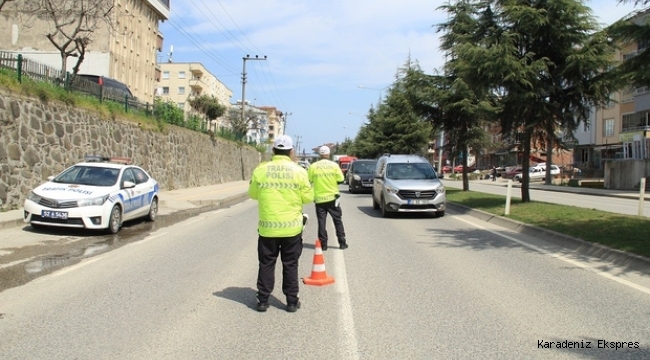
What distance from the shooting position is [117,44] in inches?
1841

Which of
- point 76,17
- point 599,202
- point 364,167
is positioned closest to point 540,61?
point 599,202

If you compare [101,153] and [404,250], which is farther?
[101,153]

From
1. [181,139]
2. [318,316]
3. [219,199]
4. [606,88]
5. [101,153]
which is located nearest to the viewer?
[318,316]

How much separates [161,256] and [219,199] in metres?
13.5

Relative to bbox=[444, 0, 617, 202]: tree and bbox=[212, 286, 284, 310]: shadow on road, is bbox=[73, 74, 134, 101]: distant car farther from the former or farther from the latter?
bbox=[212, 286, 284, 310]: shadow on road

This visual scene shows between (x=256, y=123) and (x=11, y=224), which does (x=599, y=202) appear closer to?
(x=11, y=224)

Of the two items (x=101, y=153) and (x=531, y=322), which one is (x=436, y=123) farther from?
(x=531, y=322)

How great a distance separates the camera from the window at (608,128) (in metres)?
50.9

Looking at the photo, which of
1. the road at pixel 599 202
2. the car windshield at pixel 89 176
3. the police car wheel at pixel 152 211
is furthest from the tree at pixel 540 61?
the car windshield at pixel 89 176

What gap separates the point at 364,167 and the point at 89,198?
783 inches

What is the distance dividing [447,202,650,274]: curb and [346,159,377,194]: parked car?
13.6 metres

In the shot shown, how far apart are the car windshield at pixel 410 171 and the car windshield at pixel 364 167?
465 inches

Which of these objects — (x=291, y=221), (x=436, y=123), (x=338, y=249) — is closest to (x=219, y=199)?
(x=436, y=123)

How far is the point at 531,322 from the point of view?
18.2 feet
